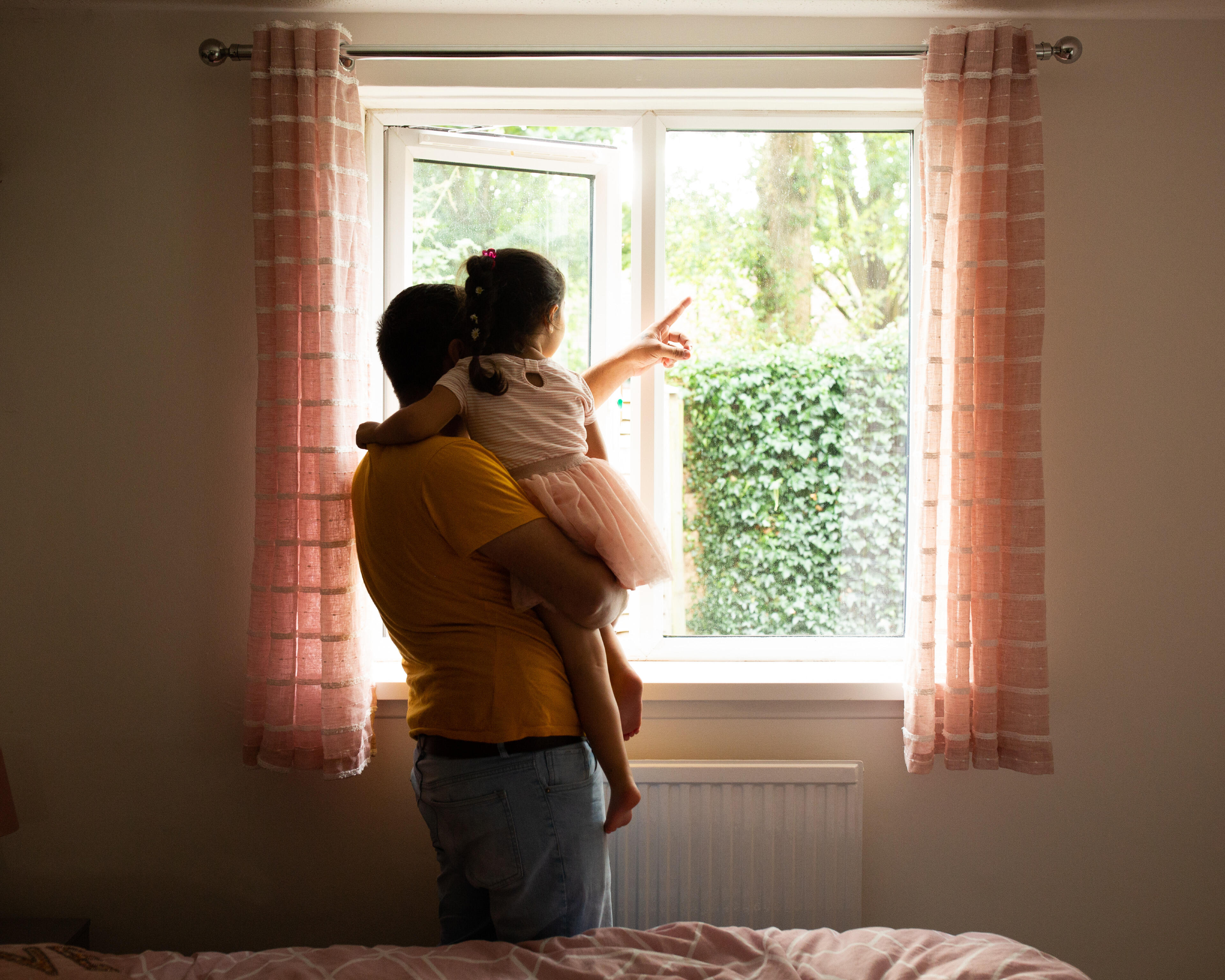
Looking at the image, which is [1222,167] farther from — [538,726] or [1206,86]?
[538,726]

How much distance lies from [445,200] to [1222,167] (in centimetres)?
185

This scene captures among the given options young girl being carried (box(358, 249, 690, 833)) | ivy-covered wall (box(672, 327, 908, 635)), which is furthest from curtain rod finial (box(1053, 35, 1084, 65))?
young girl being carried (box(358, 249, 690, 833))

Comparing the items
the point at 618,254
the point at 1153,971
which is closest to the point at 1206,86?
the point at 618,254

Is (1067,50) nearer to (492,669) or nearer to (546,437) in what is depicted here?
(546,437)

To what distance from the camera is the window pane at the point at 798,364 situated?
203cm

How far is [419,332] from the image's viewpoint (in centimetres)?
139

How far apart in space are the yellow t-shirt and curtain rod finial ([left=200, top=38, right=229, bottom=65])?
42.7 inches

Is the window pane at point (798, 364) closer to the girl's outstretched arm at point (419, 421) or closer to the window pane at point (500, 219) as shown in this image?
the window pane at point (500, 219)

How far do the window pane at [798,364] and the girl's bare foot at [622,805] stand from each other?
0.80 meters

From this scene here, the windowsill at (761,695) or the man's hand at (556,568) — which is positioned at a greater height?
the man's hand at (556,568)

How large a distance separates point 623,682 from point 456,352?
27.2 inches

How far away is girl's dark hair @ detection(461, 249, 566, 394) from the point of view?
1.41m

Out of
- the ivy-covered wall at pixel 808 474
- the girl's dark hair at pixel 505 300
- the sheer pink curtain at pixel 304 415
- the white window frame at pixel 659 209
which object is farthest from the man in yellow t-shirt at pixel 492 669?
the ivy-covered wall at pixel 808 474

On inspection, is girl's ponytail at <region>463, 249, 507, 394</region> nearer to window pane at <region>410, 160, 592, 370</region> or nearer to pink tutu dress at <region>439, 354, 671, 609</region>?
pink tutu dress at <region>439, 354, 671, 609</region>
